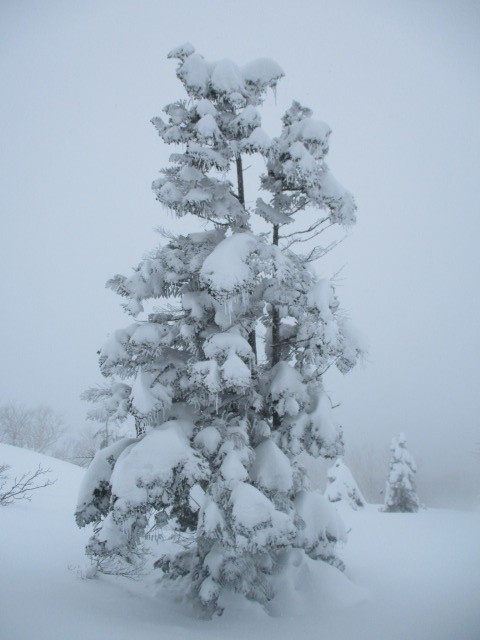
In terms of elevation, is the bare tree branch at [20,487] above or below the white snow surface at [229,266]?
below

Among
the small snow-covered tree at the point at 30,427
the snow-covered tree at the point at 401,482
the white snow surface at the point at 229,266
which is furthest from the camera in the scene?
the small snow-covered tree at the point at 30,427

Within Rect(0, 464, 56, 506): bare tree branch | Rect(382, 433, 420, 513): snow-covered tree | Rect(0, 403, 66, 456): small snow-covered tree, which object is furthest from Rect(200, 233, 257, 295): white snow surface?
Rect(0, 403, 66, 456): small snow-covered tree

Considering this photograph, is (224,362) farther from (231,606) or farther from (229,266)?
(231,606)

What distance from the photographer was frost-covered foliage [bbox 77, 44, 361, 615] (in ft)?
22.2

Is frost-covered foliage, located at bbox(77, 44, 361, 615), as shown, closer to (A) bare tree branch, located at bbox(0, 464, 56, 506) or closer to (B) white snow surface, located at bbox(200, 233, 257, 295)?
(B) white snow surface, located at bbox(200, 233, 257, 295)

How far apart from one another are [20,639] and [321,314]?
6423mm

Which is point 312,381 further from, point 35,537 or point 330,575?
point 35,537

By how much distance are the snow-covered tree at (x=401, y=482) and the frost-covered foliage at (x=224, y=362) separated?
1046 inches

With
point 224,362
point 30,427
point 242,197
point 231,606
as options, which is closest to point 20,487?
point 231,606

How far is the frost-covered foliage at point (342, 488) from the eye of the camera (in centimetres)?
3109

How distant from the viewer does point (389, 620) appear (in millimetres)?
8094

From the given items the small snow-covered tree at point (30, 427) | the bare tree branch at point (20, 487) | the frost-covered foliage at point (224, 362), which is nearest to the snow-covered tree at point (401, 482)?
the bare tree branch at point (20, 487)

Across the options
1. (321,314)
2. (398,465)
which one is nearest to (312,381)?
(321,314)

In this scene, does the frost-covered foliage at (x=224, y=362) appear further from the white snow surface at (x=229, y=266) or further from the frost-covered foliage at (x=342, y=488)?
the frost-covered foliage at (x=342, y=488)
